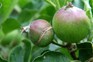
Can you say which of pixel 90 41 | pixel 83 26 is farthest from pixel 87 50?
pixel 83 26

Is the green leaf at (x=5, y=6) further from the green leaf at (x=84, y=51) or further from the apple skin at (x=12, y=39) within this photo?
the green leaf at (x=84, y=51)

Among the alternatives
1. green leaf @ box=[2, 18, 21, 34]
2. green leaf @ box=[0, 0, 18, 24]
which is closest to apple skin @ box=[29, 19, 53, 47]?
green leaf @ box=[0, 0, 18, 24]

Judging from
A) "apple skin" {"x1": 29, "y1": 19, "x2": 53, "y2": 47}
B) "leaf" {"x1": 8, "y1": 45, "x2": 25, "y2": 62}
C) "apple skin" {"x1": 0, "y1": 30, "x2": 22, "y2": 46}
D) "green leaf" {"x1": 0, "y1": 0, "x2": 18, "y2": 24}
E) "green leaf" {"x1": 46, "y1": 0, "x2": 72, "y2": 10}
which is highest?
"green leaf" {"x1": 46, "y1": 0, "x2": 72, "y2": 10}

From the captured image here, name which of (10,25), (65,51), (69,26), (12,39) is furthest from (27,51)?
(12,39)

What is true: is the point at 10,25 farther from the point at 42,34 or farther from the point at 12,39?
the point at 42,34

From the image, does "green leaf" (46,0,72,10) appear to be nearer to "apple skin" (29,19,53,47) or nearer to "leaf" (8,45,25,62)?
"apple skin" (29,19,53,47)

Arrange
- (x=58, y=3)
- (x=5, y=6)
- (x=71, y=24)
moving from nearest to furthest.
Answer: (x=71, y=24) < (x=58, y=3) < (x=5, y=6)

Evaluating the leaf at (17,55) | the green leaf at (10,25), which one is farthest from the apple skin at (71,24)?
the green leaf at (10,25)

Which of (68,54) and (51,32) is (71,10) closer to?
(51,32)
